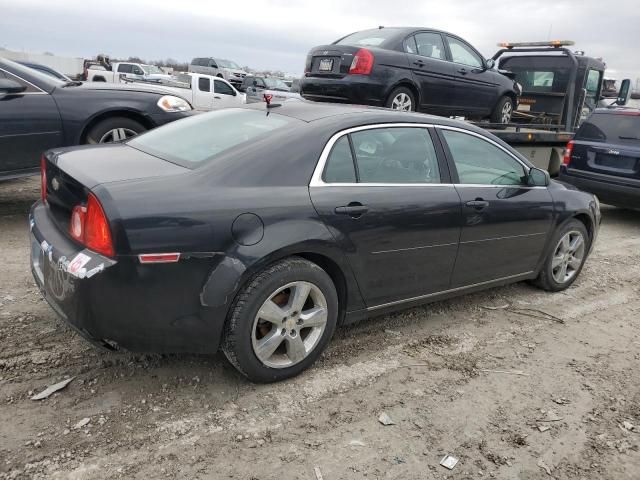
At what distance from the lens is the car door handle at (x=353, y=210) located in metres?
3.09

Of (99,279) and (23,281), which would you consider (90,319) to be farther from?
(23,281)

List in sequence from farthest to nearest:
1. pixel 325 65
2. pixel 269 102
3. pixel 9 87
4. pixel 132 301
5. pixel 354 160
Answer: pixel 325 65
pixel 9 87
pixel 269 102
pixel 354 160
pixel 132 301

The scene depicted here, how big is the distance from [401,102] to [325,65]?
1.18m

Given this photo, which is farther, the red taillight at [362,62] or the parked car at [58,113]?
the red taillight at [362,62]

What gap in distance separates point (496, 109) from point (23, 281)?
7638 mm

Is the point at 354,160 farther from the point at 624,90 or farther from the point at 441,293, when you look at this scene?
the point at 624,90

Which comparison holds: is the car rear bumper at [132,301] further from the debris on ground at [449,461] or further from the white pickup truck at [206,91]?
the white pickup truck at [206,91]

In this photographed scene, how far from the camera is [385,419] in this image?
285cm

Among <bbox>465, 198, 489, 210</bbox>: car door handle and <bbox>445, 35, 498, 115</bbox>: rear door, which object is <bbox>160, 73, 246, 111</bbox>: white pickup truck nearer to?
<bbox>445, 35, 498, 115</bbox>: rear door

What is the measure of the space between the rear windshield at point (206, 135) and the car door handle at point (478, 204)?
1.35 m

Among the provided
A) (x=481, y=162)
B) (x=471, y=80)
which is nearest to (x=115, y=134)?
(x=481, y=162)

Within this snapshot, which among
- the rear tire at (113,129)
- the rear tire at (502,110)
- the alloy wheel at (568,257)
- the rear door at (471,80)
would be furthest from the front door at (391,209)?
the rear tire at (502,110)

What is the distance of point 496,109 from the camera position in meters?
9.17

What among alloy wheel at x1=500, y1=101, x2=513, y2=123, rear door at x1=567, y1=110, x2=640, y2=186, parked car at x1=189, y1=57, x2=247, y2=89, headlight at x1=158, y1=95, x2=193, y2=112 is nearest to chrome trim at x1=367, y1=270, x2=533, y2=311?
headlight at x1=158, y1=95, x2=193, y2=112
